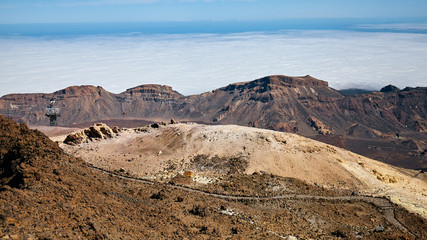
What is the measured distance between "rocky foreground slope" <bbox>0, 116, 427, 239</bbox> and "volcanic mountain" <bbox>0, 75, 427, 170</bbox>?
Answer: 103m

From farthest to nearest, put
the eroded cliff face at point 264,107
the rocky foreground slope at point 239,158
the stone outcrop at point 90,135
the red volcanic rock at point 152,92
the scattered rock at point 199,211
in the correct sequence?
1. the red volcanic rock at point 152,92
2. the eroded cliff face at point 264,107
3. the stone outcrop at point 90,135
4. the rocky foreground slope at point 239,158
5. the scattered rock at point 199,211

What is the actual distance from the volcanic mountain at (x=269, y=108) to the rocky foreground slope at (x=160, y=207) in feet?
337

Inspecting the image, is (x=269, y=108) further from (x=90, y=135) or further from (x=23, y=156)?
(x=23, y=156)

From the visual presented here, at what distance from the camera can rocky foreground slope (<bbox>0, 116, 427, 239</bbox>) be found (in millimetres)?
15492

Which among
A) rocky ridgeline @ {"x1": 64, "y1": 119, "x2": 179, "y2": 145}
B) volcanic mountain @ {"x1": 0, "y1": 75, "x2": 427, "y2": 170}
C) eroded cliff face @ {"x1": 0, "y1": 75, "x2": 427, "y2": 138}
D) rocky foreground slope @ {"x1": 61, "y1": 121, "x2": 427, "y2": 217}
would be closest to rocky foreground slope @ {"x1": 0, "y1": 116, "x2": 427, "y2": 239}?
rocky foreground slope @ {"x1": 61, "y1": 121, "x2": 427, "y2": 217}

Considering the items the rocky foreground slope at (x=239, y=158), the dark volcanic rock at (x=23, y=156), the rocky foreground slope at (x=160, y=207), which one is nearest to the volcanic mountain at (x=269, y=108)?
the rocky foreground slope at (x=239, y=158)

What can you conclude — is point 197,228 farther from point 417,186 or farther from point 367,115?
point 367,115

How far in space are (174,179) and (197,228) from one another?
42.7ft

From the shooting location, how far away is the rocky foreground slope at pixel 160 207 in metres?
15.5

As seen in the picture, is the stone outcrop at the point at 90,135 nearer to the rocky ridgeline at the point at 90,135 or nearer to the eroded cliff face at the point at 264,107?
the rocky ridgeline at the point at 90,135

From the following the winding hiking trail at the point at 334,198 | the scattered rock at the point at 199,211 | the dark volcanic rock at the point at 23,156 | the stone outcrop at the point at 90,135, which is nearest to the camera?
the dark volcanic rock at the point at 23,156

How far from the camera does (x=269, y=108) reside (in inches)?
6137

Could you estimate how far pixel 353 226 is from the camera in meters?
26.3

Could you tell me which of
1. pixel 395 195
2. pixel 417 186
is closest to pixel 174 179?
pixel 395 195
